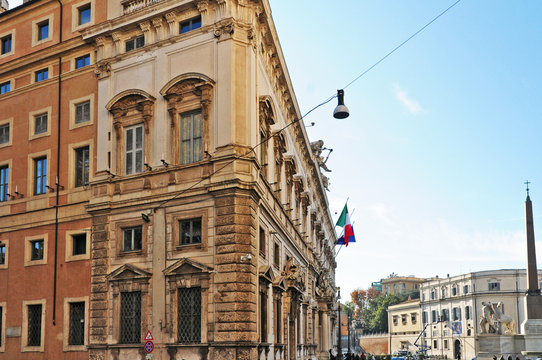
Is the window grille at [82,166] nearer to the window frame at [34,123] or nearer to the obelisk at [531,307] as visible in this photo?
the window frame at [34,123]

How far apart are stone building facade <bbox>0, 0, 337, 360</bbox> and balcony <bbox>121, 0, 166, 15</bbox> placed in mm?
62

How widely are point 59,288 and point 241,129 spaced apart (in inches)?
446

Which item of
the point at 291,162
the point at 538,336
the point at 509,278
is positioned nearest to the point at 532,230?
the point at 538,336

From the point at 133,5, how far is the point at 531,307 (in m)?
37.9

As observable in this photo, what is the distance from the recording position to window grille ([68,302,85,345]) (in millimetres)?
27344

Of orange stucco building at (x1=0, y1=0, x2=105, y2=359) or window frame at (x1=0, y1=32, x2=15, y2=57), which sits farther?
window frame at (x1=0, y1=32, x2=15, y2=57)

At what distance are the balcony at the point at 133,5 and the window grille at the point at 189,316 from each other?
1273 cm

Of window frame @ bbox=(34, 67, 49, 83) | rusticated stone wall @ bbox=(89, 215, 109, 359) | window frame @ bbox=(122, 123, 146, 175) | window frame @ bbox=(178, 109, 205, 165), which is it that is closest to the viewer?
window frame @ bbox=(178, 109, 205, 165)

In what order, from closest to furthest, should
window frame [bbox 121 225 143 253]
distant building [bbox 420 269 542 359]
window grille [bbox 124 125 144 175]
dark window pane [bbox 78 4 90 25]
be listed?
1. window frame [bbox 121 225 143 253]
2. window grille [bbox 124 125 144 175]
3. dark window pane [bbox 78 4 90 25]
4. distant building [bbox 420 269 542 359]

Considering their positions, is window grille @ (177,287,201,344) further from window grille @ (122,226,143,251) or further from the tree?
the tree

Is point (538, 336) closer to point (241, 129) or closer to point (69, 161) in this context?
point (241, 129)

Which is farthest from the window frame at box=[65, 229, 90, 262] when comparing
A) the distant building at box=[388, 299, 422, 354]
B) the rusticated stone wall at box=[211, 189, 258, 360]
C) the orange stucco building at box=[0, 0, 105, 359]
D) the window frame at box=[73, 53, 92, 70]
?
the distant building at box=[388, 299, 422, 354]

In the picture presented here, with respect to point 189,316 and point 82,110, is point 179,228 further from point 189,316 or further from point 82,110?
point 82,110

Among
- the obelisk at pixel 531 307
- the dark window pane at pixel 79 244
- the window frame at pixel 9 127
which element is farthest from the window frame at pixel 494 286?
the window frame at pixel 9 127
